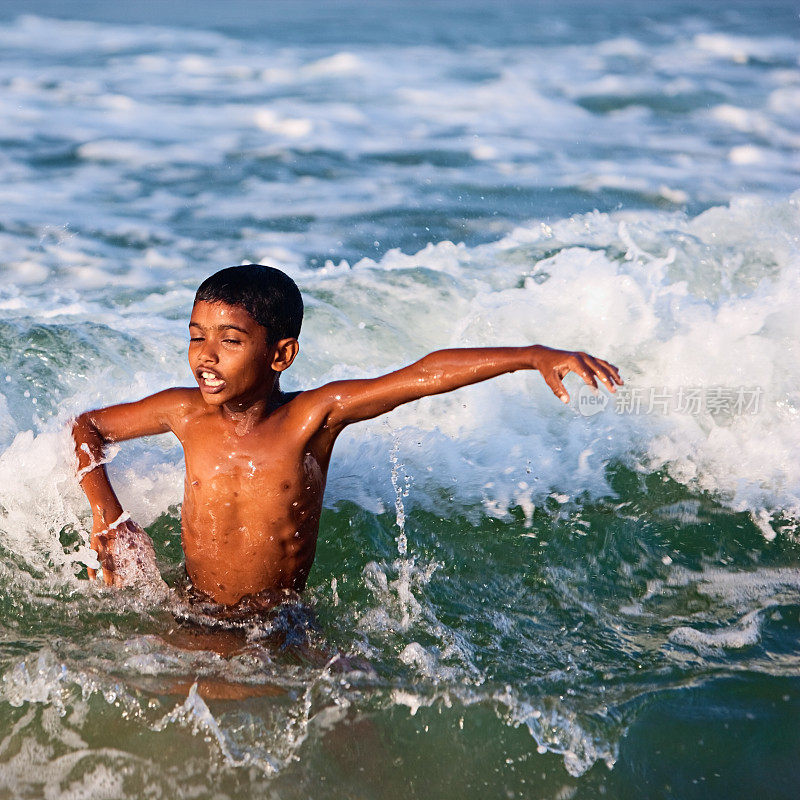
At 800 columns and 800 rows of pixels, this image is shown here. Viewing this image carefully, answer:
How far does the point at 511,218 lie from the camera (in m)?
7.31

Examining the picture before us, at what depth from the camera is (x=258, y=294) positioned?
9.91ft

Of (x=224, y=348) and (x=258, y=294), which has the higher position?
(x=258, y=294)

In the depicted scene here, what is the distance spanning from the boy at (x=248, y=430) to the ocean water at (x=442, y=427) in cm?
23

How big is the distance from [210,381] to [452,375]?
0.69m

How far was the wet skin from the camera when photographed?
3.00 meters

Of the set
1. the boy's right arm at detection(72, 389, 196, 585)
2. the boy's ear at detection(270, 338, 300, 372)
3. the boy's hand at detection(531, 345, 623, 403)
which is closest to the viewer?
the boy's hand at detection(531, 345, 623, 403)

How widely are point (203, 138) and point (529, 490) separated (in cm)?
558

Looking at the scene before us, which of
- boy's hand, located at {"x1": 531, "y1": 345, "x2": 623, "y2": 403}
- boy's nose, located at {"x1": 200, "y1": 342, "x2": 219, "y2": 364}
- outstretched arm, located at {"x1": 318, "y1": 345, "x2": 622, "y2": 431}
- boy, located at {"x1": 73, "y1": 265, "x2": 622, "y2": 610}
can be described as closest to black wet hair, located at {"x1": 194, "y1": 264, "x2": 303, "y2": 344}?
boy, located at {"x1": 73, "y1": 265, "x2": 622, "y2": 610}

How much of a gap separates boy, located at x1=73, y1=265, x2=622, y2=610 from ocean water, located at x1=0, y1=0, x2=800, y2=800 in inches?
9.1

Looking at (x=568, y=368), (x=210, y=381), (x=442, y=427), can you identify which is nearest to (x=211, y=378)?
(x=210, y=381)

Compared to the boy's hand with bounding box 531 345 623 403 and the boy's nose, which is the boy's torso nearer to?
the boy's nose

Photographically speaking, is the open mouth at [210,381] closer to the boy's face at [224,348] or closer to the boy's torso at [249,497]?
the boy's face at [224,348]

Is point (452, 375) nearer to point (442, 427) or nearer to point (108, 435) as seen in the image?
point (108, 435)

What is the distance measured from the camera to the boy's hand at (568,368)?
2.68 m
